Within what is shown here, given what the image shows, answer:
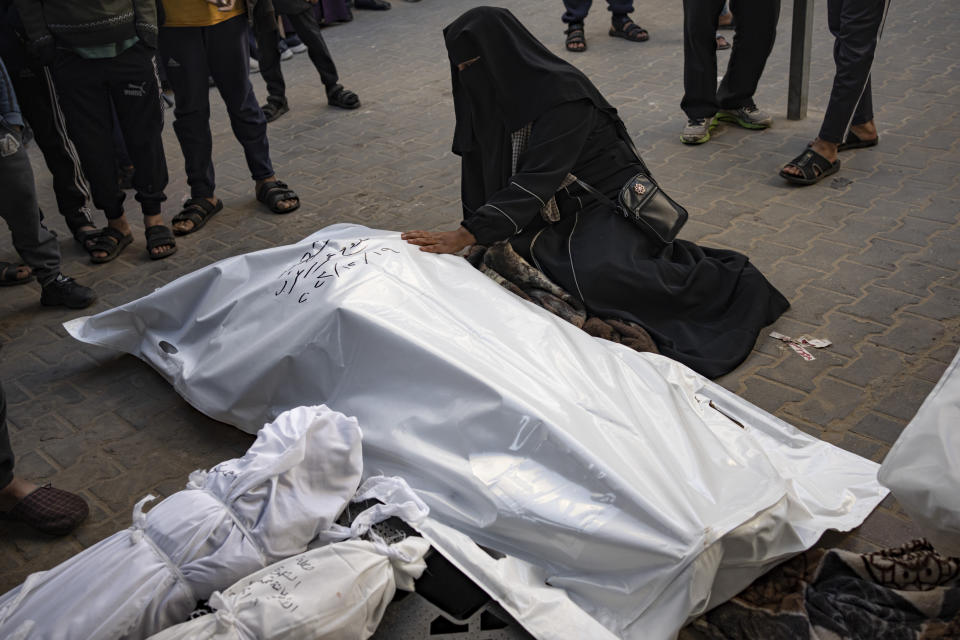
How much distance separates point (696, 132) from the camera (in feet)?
17.3

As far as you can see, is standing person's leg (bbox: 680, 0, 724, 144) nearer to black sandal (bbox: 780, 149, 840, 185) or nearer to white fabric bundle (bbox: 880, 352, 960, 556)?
black sandal (bbox: 780, 149, 840, 185)

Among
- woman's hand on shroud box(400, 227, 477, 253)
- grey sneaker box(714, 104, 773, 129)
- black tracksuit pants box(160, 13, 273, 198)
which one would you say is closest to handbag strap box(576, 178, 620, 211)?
woman's hand on shroud box(400, 227, 477, 253)

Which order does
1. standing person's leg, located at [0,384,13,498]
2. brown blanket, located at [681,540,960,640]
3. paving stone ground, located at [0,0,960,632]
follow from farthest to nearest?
paving stone ground, located at [0,0,960,632] < standing person's leg, located at [0,384,13,498] < brown blanket, located at [681,540,960,640]

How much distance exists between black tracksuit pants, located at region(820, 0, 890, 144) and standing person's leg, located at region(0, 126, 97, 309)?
12.9ft

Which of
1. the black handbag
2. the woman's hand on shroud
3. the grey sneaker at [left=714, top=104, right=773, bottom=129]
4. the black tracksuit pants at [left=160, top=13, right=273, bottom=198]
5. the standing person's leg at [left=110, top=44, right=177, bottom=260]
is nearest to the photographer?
the woman's hand on shroud

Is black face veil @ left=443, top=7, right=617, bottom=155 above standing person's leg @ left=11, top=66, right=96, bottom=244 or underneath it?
above

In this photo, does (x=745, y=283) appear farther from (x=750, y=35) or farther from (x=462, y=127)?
(x=750, y=35)

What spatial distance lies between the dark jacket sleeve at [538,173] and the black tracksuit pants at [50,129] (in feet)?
8.07

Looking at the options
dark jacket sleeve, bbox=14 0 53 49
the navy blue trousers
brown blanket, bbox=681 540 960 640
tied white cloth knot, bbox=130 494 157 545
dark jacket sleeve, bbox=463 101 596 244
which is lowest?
the navy blue trousers

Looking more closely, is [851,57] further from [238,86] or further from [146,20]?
[146,20]

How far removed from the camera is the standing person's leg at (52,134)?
432 centimetres

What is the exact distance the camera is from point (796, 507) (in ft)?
7.66

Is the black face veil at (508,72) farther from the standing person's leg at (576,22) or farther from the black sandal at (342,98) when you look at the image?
the standing person's leg at (576,22)

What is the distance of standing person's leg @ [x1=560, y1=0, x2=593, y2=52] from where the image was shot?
7227 mm
